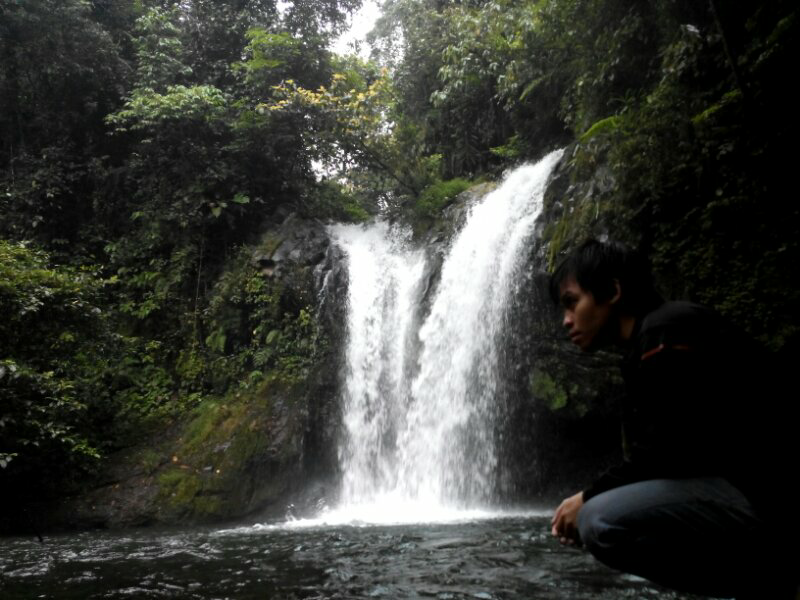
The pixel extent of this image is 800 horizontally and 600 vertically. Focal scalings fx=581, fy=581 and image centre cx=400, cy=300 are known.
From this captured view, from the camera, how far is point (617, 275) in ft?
6.18

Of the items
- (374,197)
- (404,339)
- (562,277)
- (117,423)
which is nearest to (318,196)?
(374,197)

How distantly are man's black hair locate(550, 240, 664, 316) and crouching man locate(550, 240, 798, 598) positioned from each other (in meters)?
0.17

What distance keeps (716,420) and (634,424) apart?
0.79 feet

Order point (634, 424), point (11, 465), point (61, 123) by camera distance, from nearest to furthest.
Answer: point (634, 424) < point (11, 465) < point (61, 123)

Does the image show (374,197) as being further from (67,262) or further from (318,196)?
(67,262)

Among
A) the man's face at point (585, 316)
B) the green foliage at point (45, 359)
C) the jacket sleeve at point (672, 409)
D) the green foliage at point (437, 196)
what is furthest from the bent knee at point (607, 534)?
the green foliage at point (437, 196)

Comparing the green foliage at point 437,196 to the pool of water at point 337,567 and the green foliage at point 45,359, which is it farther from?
the pool of water at point 337,567

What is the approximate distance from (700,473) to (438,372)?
7.16 meters

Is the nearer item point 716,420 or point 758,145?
point 716,420

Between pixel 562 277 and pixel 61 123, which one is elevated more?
pixel 61 123

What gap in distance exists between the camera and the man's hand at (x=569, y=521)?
1809mm

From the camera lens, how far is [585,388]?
7164 mm

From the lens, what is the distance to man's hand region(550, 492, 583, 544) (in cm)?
181

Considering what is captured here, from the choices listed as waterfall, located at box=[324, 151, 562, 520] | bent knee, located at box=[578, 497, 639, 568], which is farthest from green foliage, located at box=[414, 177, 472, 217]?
bent knee, located at box=[578, 497, 639, 568]
